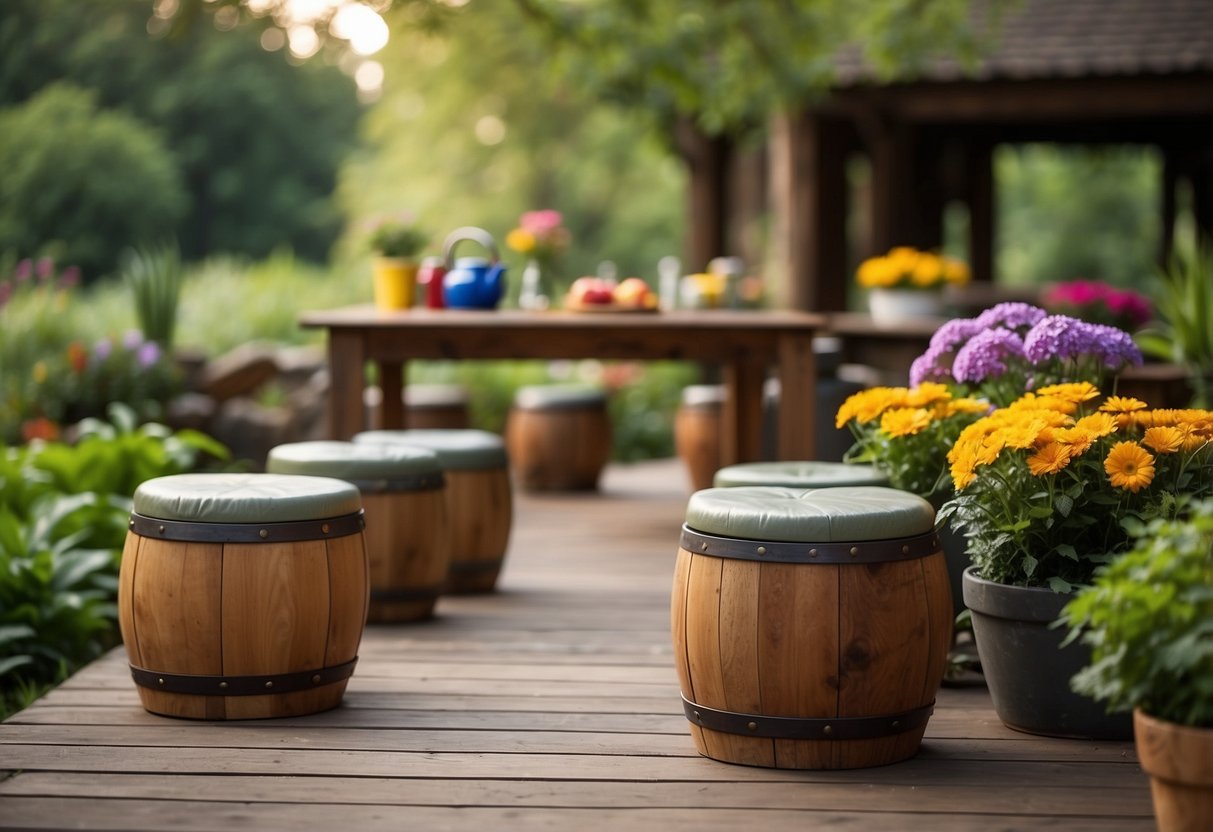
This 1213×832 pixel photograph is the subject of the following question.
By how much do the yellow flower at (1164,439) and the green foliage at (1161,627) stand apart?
72cm

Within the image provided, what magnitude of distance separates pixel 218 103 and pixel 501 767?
17502 millimetres

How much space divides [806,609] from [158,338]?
7.00 metres

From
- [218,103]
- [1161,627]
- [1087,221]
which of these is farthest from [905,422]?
[1087,221]

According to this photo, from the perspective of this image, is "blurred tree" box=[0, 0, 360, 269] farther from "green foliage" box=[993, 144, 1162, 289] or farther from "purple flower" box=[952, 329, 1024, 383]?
"green foliage" box=[993, 144, 1162, 289]

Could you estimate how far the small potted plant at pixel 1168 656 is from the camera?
2.92 metres

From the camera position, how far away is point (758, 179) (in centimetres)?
1770

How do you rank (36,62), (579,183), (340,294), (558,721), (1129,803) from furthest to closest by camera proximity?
(579,183) → (340,294) → (36,62) → (558,721) → (1129,803)

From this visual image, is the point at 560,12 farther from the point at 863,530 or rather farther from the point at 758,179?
the point at 758,179

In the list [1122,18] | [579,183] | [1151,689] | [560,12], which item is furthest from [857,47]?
→ [579,183]

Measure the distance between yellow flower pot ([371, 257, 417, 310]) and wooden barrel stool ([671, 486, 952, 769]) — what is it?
3504mm

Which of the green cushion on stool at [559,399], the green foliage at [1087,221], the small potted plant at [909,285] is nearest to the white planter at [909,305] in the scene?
the small potted plant at [909,285]

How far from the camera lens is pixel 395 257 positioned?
23.2 ft

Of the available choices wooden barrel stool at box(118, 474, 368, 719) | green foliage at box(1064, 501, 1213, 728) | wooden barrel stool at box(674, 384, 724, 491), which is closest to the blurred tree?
wooden barrel stool at box(674, 384, 724, 491)

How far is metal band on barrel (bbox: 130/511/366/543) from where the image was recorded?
13.3 feet
